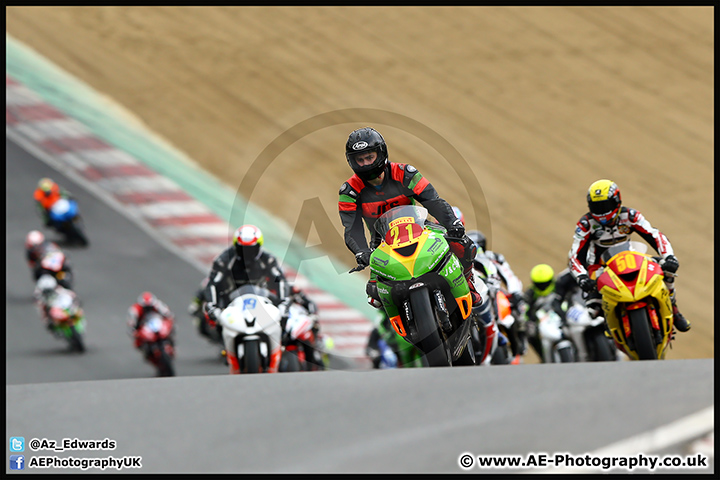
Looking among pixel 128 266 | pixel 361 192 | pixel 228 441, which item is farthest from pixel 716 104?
pixel 228 441

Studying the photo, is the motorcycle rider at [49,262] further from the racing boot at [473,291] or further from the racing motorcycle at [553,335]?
the racing boot at [473,291]

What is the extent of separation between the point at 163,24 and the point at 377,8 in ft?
20.3

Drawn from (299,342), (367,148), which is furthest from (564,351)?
(367,148)

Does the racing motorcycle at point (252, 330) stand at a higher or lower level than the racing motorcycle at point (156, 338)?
lower

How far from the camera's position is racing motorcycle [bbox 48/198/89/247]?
67.0 ft

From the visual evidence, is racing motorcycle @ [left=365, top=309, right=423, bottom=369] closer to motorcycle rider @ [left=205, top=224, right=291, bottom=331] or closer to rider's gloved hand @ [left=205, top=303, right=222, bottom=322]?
motorcycle rider @ [left=205, top=224, right=291, bottom=331]

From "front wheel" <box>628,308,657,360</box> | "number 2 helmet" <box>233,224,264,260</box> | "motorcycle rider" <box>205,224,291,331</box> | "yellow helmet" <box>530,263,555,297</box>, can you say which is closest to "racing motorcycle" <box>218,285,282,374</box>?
"motorcycle rider" <box>205,224,291,331</box>

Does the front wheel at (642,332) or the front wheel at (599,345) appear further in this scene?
the front wheel at (599,345)

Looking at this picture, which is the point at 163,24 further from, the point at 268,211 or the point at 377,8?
the point at 268,211

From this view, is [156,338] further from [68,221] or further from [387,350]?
[68,221]

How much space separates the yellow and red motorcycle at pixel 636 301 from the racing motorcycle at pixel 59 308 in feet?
35.4

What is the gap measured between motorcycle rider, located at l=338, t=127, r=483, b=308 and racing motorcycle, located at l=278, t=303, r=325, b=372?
122 inches

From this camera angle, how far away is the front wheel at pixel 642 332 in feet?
31.0

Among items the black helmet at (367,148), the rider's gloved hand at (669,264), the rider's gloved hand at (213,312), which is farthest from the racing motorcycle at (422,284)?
the rider's gloved hand at (213,312)
